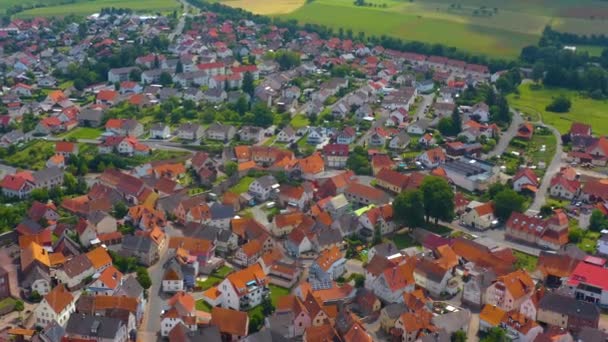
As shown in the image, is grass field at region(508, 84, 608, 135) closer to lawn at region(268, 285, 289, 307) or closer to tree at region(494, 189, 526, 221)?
tree at region(494, 189, 526, 221)

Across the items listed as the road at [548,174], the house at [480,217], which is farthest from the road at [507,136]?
the house at [480,217]

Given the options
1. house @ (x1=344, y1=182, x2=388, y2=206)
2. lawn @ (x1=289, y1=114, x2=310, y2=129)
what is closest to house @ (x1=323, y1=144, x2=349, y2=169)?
house @ (x1=344, y1=182, x2=388, y2=206)

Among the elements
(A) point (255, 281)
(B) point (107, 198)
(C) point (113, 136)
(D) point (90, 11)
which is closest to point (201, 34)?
(D) point (90, 11)

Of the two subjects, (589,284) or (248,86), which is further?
(248,86)

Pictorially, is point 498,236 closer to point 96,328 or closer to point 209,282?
point 209,282

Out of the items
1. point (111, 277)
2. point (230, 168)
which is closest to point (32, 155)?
point (230, 168)

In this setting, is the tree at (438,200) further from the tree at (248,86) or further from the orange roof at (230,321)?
the tree at (248,86)

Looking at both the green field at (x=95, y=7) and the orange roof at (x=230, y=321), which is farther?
the green field at (x=95, y=7)
